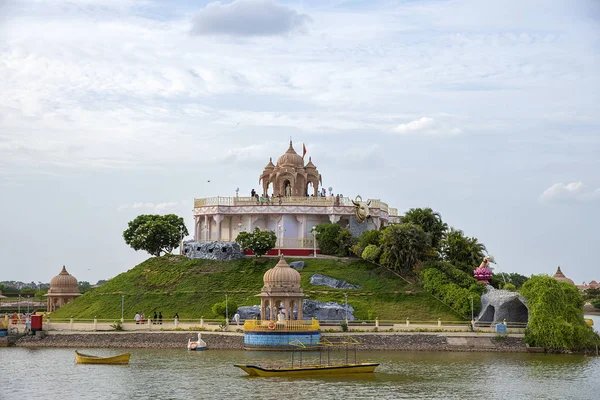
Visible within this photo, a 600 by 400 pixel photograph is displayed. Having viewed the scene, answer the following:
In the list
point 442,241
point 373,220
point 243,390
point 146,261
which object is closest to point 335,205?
point 373,220

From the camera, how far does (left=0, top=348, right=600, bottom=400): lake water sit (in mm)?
50812

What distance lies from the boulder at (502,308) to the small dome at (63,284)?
4373 cm

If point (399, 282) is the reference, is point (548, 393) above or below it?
below

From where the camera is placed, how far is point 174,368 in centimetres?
6084

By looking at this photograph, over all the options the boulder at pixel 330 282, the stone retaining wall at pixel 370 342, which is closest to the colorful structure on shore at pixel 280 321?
the stone retaining wall at pixel 370 342

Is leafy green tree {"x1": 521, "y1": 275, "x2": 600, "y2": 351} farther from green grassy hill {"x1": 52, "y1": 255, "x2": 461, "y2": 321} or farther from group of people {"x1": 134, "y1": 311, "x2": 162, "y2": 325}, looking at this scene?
group of people {"x1": 134, "y1": 311, "x2": 162, "y2": 325}

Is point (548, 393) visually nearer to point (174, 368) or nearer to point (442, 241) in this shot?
point (174, 368)

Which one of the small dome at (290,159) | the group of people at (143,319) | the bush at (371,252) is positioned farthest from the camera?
the small dome at (290,159)

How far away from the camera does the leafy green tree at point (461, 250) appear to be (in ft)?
298

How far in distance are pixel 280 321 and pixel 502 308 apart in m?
19.3

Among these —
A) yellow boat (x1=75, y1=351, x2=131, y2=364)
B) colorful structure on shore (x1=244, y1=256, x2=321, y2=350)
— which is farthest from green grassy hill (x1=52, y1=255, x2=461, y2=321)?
yellow boat (x1=75, y1=351, x2=131, y2=364)

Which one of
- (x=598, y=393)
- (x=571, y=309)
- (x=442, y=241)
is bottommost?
(x=598, y=393)

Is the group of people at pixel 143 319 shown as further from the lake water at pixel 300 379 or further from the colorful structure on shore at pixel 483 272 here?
the colorful structure on shore at pixel 483 272

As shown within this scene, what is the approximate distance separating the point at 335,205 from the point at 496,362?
38.5 m
